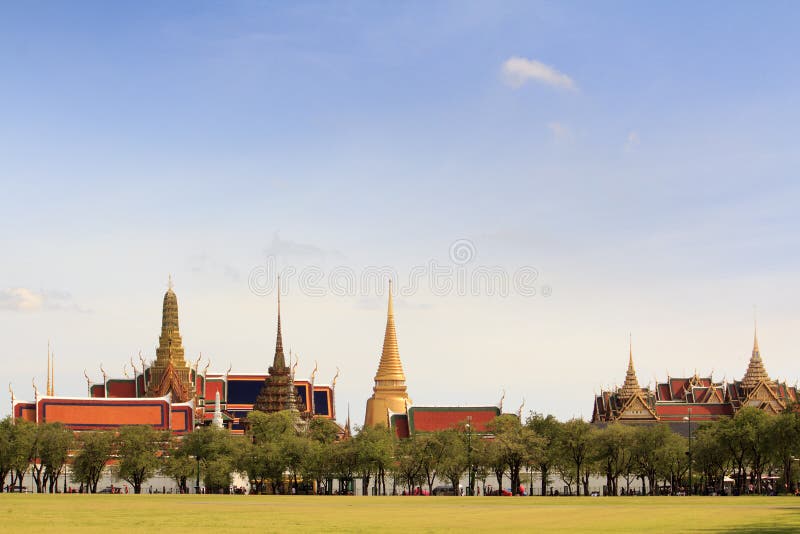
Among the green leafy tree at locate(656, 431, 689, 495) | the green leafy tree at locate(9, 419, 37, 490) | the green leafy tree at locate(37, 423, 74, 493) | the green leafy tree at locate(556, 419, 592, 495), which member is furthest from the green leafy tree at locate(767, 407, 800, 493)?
the green leafy tree at locate(9, 419, 37, 490)

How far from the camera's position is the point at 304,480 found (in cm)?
11419

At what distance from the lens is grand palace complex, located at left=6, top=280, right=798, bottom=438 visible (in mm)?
148750

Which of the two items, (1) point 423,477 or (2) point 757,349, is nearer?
(1) point 423,477

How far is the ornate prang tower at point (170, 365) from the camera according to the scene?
545ft

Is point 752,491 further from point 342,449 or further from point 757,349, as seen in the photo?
point 757,349

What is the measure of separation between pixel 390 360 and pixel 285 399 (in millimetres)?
25357

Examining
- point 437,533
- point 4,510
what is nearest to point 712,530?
point 437,533

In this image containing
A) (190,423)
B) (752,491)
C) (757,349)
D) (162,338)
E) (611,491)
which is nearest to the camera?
(752,491)

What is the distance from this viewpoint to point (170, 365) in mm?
167000

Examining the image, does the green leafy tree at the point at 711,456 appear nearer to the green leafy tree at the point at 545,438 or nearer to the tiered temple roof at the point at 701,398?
the green leafy tree at the point at 545,438

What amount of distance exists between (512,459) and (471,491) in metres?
5.99

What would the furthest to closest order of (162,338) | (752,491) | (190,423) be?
(162,338) → (190,423) → (752,491)

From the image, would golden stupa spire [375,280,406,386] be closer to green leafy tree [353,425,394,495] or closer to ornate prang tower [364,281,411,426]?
ornate prang tower [364,281,411,426]

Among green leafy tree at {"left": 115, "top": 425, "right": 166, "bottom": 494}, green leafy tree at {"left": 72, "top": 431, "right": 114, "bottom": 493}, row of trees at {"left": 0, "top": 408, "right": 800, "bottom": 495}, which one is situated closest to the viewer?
row of trees at {"left": 0, "top": 408, "right": 800, "bottom": 495}
